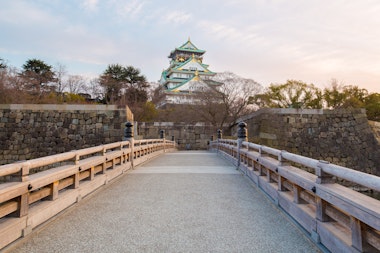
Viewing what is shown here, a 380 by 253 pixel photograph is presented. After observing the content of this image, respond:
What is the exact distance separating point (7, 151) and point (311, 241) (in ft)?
51.4

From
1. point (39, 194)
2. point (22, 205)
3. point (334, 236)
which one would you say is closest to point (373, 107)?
point (334, 236)

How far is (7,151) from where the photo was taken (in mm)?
13367

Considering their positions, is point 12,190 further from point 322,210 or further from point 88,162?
point 322,210

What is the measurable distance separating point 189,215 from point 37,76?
25.3m

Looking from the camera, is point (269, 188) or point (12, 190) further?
point (269, 188)

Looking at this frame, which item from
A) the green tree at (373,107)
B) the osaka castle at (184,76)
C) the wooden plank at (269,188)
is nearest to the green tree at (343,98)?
the green tree at (373,107)

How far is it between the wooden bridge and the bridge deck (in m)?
0.01

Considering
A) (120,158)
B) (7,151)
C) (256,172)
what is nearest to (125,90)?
(7,151)

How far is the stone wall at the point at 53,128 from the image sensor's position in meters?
13.4

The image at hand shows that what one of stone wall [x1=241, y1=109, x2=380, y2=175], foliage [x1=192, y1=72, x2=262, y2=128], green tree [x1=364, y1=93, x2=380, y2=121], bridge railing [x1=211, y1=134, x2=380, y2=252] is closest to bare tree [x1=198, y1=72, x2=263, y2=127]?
foliage [x1=192, y1=72, x2=262, y2=128]

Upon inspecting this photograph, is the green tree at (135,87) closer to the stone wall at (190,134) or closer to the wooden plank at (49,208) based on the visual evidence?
the stone wall at (190,134)

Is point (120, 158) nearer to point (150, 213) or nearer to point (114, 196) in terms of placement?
point (114, 196)

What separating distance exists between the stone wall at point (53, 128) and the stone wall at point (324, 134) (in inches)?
409

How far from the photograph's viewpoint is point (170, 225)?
294cm
